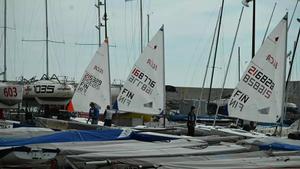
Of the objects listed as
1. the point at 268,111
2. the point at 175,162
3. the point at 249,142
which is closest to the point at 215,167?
the point at 175,162

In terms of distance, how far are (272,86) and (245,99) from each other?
1.03 m

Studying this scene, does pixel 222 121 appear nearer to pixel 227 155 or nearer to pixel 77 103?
pixel 77 103

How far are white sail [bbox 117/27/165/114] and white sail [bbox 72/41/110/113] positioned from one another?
154 centimetres

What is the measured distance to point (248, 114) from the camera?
16406 millimetres

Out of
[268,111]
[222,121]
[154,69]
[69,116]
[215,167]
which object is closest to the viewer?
[215,167]

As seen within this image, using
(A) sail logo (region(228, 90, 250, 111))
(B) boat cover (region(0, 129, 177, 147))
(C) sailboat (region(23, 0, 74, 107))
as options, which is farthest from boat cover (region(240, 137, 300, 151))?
(C) sailboat (region(23, 0, 74, 107))

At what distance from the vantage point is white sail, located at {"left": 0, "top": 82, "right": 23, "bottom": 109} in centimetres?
2628

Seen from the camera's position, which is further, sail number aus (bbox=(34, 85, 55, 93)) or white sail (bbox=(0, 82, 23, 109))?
sail number aus (bbox=(34, 85, 55, 93))

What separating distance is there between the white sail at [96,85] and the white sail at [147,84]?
5.05ft

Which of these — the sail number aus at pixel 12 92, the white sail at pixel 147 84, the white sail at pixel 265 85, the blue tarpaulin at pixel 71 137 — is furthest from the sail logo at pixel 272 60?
the sail number aus at pixel 12 92

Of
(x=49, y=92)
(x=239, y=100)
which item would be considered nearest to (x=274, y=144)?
(x=239, y=100)

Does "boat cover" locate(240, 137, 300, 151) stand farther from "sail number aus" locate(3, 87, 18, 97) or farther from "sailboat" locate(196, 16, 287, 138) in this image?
"sail number aus" locate(3, 87, 18, 97)

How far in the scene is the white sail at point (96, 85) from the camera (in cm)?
2142

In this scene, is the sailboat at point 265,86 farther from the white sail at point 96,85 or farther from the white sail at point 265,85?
the white sail at point 96,85
